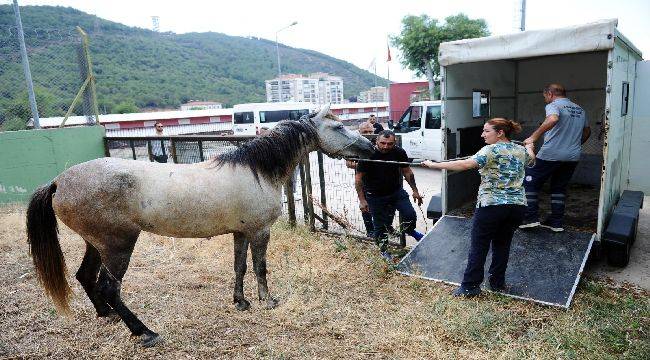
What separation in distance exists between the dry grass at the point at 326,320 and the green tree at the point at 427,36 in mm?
23725

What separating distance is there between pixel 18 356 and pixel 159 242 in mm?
2726

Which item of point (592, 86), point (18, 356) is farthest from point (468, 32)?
point (18, 356)

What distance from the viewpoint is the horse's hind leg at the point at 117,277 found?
3049 mm

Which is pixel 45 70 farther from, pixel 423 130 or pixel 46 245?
pixel 423 130

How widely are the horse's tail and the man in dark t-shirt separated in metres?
2.91

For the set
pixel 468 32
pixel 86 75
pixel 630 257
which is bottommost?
pixel 630 257


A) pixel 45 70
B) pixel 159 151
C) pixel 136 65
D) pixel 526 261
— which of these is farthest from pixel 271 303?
pixel 136 65

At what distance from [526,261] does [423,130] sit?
752 centimetres

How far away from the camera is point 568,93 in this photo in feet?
24.1

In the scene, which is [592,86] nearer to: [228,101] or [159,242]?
[159,242]

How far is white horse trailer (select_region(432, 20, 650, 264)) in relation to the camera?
13.1ft

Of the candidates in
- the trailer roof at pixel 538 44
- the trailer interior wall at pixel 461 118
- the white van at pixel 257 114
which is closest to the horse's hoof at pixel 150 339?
the trailer interior wall at pixel 461 118

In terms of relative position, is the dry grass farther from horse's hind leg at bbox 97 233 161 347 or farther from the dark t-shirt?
the dark t-shirt

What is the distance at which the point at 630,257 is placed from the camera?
15.6ft
